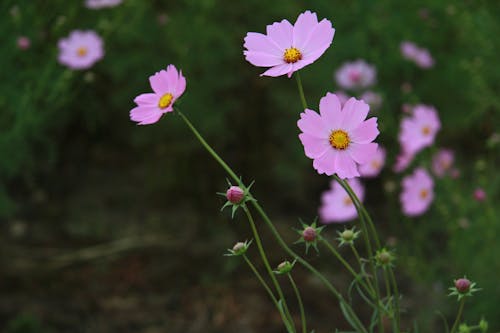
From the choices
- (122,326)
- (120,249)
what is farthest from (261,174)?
(122,326)

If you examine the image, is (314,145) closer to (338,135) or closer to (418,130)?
(338,135)

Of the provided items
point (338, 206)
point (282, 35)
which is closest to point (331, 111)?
point (282, 35)

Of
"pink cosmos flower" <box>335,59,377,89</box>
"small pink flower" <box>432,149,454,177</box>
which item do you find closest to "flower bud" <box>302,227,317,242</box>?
"small pink flower" <box>432,149,454,177</box>

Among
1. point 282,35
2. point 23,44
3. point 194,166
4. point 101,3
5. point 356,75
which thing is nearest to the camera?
point 282,35

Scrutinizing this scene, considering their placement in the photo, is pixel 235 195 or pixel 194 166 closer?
pixel 235 195

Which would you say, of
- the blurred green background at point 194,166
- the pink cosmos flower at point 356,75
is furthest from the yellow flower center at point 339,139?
the pink cosmos flower at point 356,75

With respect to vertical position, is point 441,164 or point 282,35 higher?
point 282,35

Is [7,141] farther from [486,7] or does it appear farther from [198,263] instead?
[486,7]
